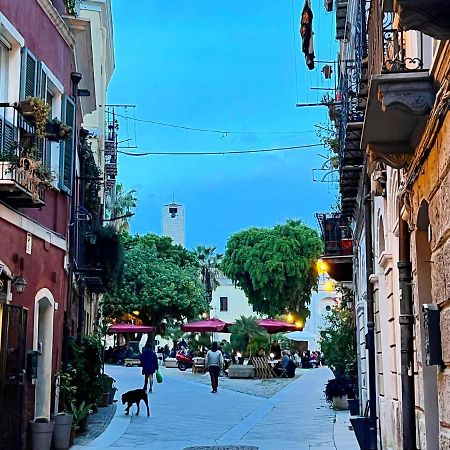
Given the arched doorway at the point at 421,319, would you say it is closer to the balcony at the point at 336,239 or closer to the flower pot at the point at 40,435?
the flower pot at the point at 40,435

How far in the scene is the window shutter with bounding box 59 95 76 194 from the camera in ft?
46.8

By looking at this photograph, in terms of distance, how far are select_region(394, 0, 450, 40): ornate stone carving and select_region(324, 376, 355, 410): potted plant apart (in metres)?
16.1

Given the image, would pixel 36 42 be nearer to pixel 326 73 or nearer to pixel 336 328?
pixel 326 73

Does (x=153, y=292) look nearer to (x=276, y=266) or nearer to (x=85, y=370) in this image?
(x=276, y=266)

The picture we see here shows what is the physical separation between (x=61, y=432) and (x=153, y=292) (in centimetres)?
3960

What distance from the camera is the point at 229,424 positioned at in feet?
59.6

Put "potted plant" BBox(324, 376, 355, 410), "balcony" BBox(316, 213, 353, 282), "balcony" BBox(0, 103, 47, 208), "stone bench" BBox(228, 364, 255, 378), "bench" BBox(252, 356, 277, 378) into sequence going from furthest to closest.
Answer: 1. "bench" BBox(252, 356, 277, 378)
2. "stone bench" BBox(228, 364, 255, 378)
3. "balcony" BBox(316, 213, 353, 282)
4. "potted plant" BBox(324, 376, 355, 410)
5. "balcony" BBox(0, 103, 47, 208)

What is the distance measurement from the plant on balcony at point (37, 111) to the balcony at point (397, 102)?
4.81 m

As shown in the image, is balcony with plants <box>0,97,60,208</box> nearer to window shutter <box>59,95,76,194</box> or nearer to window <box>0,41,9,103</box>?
window <box>0,41,9,103</box>

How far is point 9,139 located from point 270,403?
47.9ft

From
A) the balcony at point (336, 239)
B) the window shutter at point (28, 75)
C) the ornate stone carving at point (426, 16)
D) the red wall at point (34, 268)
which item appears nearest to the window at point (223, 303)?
the balcony at point (336, 239)

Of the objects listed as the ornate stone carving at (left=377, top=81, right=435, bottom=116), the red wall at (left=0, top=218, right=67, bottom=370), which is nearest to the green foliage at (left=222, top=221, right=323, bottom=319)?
the red wall at (left=0, top=218, right=67, bottom=370)

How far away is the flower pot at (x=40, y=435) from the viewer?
12.2 m

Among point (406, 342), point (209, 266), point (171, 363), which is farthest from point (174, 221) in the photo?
point (406, 342)
